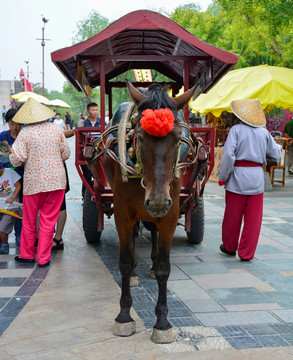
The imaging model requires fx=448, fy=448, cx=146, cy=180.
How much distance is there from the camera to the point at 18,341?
10.8 feet

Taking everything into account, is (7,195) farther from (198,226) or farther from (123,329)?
(123,329)

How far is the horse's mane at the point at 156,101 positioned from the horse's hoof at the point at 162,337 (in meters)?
1.63

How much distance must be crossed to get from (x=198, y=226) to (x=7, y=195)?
2.51 m

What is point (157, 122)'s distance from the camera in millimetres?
2922

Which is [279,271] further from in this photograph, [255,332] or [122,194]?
[122,194]

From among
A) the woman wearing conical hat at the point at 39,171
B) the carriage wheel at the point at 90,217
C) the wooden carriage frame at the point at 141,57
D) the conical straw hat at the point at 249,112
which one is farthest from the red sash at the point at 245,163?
the woman wearing conical hat at the point at 39,171

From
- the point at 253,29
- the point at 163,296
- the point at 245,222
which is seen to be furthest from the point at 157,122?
the point at 253,29

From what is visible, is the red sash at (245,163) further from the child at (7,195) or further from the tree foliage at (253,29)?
the tree foliage at (253,29)

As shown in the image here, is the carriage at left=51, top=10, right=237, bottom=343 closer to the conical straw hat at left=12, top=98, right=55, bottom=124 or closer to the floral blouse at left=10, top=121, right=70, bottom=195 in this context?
the floral blouse at left=10, top=121, right=70, bottom=195

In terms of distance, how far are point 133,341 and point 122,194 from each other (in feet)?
3.76

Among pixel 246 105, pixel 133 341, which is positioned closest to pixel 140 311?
pixel 133 341

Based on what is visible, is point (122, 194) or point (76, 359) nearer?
point (76, 359)

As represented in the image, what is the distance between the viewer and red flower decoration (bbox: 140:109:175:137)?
2.92 metres

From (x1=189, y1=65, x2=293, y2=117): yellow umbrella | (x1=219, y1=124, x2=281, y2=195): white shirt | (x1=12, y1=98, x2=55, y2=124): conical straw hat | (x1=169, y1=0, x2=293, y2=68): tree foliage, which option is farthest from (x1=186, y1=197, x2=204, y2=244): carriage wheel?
(x1=169, y1=0, x2=293, y2=68): tree foliage
